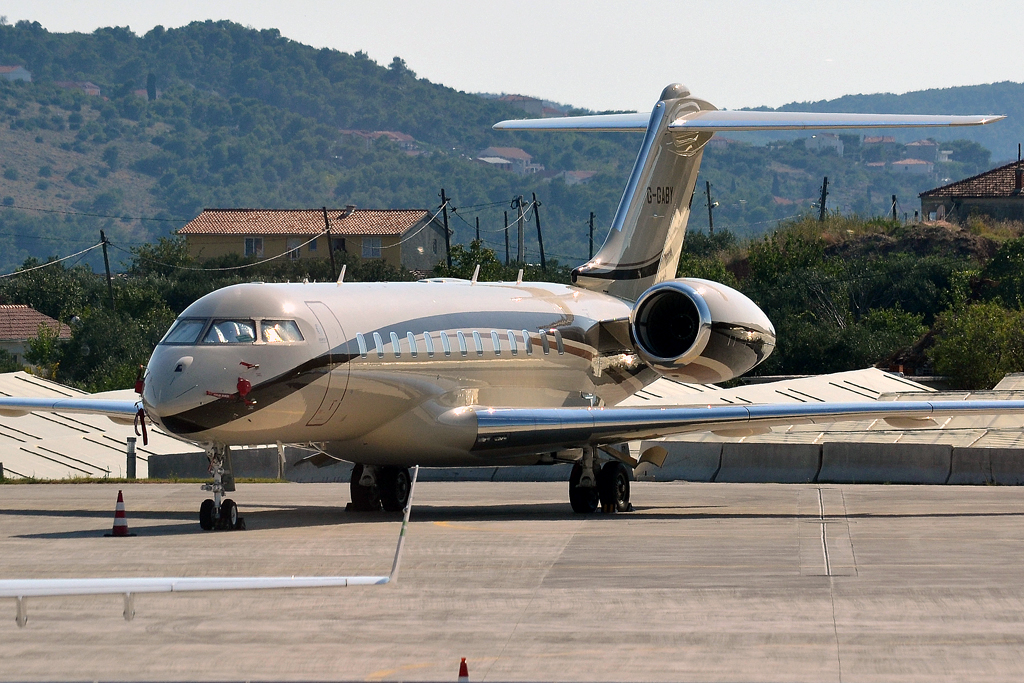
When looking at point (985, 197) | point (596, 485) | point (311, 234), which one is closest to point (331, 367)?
point (596, 485)

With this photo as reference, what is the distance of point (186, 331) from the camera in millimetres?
18891

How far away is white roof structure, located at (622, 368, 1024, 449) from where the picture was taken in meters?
30.7

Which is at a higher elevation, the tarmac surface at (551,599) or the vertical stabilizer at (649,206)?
the vertical stabilizer at (649,206)

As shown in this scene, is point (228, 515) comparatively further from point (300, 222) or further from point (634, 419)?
point (300, 222)

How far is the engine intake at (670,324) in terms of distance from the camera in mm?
22234

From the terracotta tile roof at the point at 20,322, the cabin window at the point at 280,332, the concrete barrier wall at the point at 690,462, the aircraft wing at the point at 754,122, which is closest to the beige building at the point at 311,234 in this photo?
the terracotta tile roof at the point at 20,322

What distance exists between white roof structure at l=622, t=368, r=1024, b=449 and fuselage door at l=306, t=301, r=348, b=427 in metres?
10.0

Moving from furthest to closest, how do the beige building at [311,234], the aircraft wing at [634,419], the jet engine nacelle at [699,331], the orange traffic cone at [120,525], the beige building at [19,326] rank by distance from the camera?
the beige building at [311,234] → the beige building at [19,326] → the jet engine nacelle at [699,331] → the aircraft wing at [634,419] → the orange traffic cone at [120,525]

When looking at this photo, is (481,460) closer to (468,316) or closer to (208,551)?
(468,316)

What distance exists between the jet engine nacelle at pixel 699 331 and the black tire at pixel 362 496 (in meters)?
4.80

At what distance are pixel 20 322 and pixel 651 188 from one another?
239 feet

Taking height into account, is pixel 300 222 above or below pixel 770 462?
below

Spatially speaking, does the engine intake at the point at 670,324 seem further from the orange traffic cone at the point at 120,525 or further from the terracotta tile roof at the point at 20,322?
the terracotta tile roof at the point at 20,322

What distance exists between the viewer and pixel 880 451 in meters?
28.5
